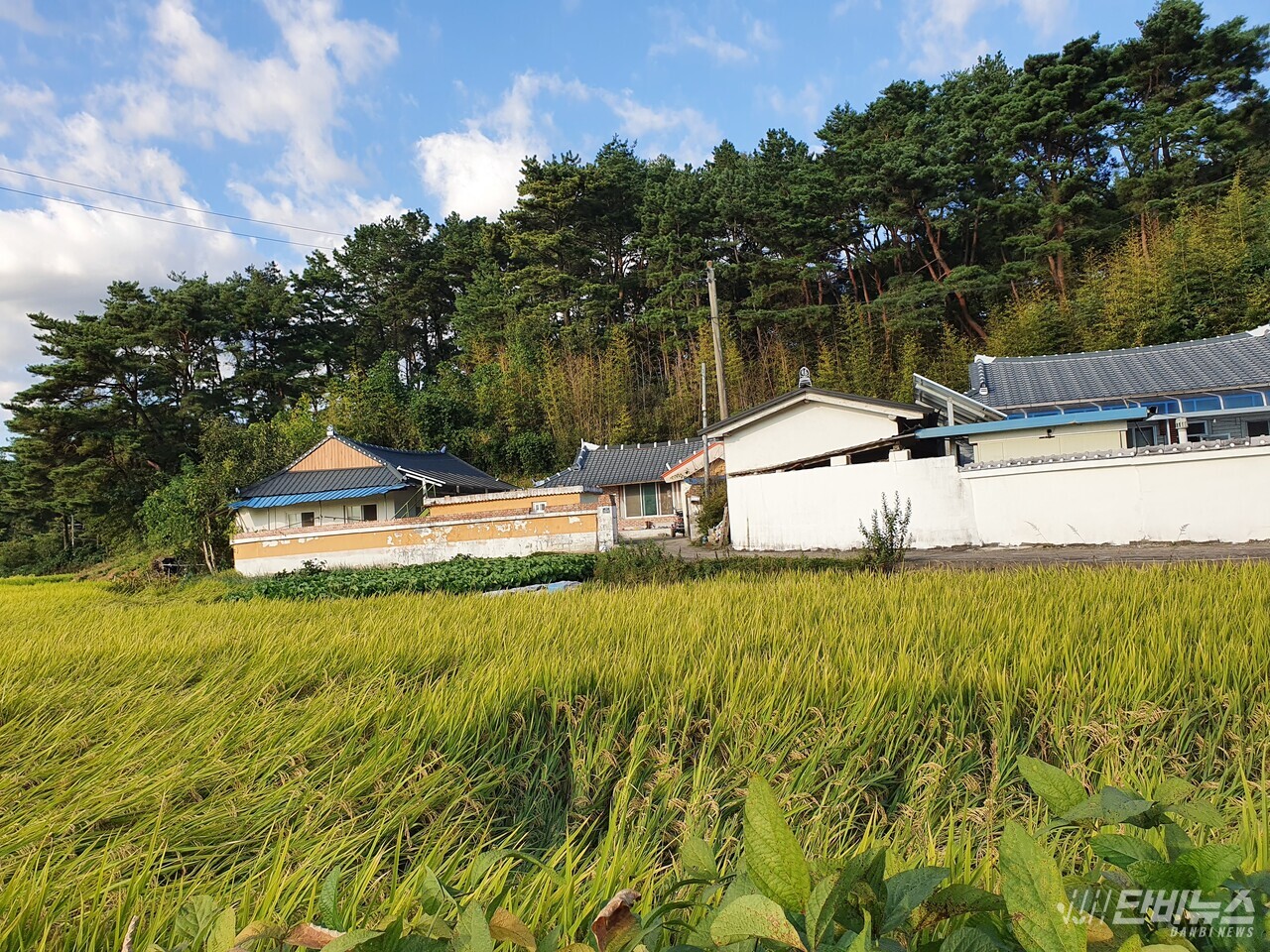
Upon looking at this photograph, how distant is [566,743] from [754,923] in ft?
7.26

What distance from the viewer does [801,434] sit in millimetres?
15234

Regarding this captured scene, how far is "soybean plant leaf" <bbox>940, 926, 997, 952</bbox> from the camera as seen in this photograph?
702 millimetres

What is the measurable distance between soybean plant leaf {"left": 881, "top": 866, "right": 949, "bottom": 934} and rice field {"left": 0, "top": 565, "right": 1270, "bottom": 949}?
0.57 metres

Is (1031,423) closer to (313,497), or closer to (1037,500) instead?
(1037,500)

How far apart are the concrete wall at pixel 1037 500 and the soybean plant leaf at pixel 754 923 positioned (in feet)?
38.0

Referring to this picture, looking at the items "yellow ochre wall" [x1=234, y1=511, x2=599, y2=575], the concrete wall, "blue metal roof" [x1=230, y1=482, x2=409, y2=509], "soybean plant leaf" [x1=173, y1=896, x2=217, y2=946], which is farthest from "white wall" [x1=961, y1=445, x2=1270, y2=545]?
"blue metal roof" [x1=230, y1=482, x2=409, y2=509]

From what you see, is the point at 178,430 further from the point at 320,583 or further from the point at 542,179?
the point at 320,583

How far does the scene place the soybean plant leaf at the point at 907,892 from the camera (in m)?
0.74

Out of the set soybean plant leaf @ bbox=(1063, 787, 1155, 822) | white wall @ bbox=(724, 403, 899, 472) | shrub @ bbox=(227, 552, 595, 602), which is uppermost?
white wall @ bbox=(724, 403, 899, 472)

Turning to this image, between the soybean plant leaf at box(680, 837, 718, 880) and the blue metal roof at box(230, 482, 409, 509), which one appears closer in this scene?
the soybean plant leaf at box(680, 837, 718, 880)

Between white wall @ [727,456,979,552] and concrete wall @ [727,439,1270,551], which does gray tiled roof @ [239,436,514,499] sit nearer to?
white wall @ [727,456,979,552]

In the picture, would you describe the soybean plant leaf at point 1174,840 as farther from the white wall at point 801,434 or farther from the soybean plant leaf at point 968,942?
the white wall at point 801,434

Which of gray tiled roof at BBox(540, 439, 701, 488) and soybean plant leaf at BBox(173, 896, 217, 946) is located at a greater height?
gray tiled roof at BBox(540, 439, 701, 488)

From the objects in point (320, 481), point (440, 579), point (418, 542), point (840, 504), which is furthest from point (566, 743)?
point (320, 481)
